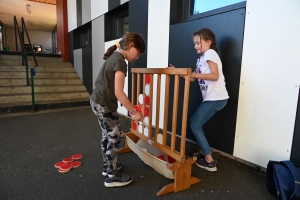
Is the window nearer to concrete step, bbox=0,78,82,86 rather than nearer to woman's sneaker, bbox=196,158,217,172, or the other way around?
woman's sneaker, bbox=196,158,217,172

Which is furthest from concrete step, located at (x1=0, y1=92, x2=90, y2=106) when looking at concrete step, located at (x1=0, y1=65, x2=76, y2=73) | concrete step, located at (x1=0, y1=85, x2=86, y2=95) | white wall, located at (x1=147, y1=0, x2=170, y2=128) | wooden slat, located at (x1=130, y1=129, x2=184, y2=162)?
wooden slat, located at (x1=130, y1=129, x2=184, y2=162)

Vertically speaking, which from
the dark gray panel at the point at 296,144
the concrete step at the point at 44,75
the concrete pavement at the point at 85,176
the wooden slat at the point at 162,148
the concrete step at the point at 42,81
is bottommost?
the concrete pavement at the point at 85,176

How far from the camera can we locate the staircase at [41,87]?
4.01 m

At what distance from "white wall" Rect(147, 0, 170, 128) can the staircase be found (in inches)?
96.4

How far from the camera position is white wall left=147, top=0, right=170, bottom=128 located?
2.57 meters

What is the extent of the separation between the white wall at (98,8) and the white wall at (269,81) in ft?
9.49

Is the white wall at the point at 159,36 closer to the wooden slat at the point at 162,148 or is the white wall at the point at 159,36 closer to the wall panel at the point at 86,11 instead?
the wooden slat at the point at 162,148

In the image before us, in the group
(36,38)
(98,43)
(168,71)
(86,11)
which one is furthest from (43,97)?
(36,38)

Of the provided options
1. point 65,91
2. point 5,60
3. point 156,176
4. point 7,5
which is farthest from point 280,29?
point 7,5

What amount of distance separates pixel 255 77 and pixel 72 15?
5243mm

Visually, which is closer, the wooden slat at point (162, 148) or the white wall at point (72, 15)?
the wooden slat at point (162, 148)

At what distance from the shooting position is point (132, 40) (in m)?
1.37

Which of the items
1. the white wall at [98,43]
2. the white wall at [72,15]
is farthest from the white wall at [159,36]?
the white wall at [72,15]

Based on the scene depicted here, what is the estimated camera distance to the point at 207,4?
224 centimetres
